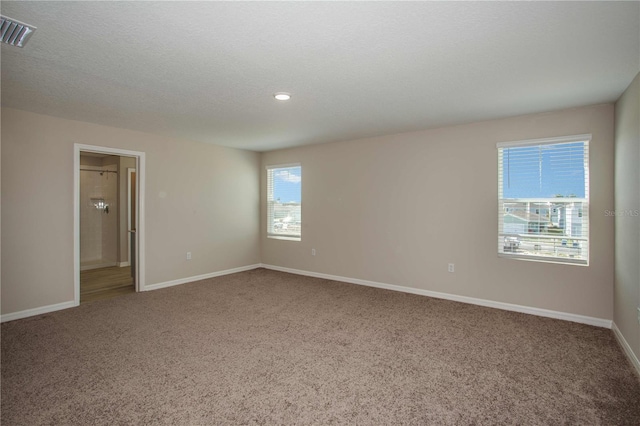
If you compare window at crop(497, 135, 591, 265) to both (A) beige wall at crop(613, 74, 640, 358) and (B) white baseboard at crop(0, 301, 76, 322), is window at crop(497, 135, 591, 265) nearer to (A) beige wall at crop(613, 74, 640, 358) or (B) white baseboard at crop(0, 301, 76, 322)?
(A) beige wall at crop(613, 74, 640, 358)

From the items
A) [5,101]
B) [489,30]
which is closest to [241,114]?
[5,101]

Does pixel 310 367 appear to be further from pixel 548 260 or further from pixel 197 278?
pixel 197 278

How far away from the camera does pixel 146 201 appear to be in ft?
16.5

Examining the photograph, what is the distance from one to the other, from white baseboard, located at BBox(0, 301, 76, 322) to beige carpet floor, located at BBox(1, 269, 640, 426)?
158mm

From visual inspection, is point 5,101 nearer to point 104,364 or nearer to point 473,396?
point 104,364

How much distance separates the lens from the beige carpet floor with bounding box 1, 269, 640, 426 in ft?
6.88

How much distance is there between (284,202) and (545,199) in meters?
4.27

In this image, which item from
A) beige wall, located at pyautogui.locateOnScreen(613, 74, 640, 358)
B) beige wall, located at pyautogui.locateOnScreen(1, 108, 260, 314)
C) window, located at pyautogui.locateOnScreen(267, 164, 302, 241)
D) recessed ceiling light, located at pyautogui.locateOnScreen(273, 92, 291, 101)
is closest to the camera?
beige wall, located at pyautogui.locateOnScreen(613, 74, 640, 358)

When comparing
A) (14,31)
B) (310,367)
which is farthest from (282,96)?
(310,367)

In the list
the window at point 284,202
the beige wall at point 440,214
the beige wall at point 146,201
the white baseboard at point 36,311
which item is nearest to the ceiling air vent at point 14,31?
the beige wall at point 146,201

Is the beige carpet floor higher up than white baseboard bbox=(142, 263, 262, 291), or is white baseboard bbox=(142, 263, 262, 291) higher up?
white baseboard bbox=(142, 263, 262, 291)

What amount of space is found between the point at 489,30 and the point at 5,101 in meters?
4.63

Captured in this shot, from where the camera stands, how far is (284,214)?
6527mm

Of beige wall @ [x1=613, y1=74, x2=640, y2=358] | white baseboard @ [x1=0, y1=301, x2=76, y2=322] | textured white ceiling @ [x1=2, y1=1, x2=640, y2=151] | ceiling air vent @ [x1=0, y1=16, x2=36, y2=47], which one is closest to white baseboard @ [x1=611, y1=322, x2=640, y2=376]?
beige wall @ [x1=613, y1=74, x2=640, y2=358]
